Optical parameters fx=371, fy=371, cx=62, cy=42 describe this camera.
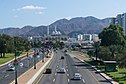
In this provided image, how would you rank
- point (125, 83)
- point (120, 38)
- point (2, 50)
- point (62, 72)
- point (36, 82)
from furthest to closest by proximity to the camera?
point (2, 50)
point (120, 38)
point (62, 72)
point (36, 82)
point (125, 83)

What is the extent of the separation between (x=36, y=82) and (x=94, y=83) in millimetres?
7783

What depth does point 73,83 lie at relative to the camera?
48125mm

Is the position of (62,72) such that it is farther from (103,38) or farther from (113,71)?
(103,38)

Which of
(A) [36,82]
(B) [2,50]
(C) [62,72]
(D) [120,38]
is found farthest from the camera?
(B) [2,50]

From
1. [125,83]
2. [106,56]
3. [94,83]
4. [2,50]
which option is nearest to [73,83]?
[94,83]

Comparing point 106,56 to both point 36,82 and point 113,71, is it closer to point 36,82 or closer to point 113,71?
point 113,71

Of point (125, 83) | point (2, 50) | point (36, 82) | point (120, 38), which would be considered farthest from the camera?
point (2, 50)

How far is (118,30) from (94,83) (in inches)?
2200

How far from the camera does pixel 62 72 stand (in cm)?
6862

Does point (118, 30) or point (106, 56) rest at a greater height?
point (118, 30)

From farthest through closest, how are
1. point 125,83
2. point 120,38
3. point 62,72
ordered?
point 120,38 < point 62,72 < point 125,83

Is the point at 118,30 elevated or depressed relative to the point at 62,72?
elevated

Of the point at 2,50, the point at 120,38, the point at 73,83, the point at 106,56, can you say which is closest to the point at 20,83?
the point at 73,83

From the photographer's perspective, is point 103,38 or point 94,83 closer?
point 94,83
